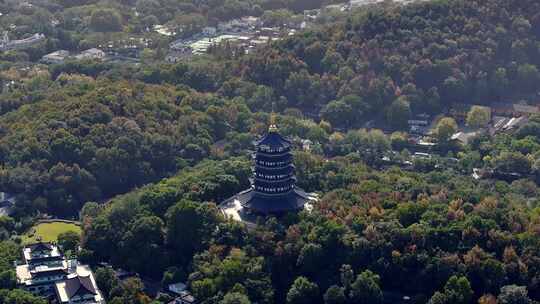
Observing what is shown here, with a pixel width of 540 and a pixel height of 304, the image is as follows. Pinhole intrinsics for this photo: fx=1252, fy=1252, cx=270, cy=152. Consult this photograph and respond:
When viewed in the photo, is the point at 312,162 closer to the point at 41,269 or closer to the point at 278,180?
the point at 278,180

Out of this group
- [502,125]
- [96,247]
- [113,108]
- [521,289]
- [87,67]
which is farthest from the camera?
[87,67]

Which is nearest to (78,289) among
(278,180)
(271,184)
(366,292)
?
(271,184)

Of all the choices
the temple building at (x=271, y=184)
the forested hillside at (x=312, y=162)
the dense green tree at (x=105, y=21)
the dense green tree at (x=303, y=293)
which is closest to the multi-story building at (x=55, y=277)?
the forested hillside at (x=312, y=162)

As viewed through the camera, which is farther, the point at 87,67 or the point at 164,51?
the point at 164,51

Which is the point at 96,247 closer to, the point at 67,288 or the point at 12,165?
the point at 67,288

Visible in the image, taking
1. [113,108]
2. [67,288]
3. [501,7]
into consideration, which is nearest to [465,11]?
[501,7]

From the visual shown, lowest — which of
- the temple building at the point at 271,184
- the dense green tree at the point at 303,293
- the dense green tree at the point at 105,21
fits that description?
the dense green tree at the point at 105,21

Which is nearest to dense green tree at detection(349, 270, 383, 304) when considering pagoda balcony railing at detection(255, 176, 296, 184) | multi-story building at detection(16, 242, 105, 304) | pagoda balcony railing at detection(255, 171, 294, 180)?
pagoda balcony railing at detection(255, 176, 296, 184)

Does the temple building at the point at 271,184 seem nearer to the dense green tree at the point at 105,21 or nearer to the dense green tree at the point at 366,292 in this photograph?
the dense green tree at the point at 366,292

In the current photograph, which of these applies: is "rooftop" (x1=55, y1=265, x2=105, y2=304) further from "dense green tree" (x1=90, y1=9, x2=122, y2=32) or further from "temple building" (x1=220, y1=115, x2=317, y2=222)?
"dense green tree" (x1=90, y1=9, x2=122, y2=32)
